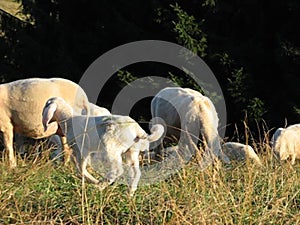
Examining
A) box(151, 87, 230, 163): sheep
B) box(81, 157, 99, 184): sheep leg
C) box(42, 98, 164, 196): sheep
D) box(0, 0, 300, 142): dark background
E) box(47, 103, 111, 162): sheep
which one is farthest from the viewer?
box(0, 0, 300, 142): dark background

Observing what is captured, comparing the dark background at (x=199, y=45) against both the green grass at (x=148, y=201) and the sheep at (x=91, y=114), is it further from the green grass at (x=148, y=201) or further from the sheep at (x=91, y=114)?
the green grass at (x=148, y=201)

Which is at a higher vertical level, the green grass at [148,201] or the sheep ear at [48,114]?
the sheep ear at [48,114]

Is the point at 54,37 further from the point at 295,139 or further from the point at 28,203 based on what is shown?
the point at 28,203

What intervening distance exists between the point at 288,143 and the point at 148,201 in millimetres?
8055

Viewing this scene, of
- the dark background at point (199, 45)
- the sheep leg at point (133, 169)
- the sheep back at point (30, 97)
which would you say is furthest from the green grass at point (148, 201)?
the dark background at point (199, 45)

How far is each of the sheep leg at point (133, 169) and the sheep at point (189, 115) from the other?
2.88 meters

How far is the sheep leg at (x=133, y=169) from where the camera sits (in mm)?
5579

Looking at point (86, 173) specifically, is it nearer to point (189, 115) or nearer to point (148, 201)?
point (148, 201)

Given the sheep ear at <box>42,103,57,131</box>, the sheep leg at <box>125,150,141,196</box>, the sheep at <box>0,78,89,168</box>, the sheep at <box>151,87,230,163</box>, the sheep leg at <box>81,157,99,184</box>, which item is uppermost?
the sheep ear at <box>42,103,57,131</box>

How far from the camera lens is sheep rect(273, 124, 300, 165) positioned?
1246 cm

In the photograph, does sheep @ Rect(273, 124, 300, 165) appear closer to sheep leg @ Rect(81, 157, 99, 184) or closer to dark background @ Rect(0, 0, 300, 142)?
dark background @ Rect(0, 0, 300, 142)

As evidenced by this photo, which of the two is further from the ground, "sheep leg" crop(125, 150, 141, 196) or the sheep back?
"sheep leg" crop(125, 150, 141, 196)

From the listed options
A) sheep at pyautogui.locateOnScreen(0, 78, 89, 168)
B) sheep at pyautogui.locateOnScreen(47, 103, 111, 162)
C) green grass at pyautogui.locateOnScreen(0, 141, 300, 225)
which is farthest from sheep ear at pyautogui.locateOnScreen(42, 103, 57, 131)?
sheep at pyautogui.locateOnScreen(0, 78, 89, 168)

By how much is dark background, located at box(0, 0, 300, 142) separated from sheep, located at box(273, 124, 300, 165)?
10.0 feet
